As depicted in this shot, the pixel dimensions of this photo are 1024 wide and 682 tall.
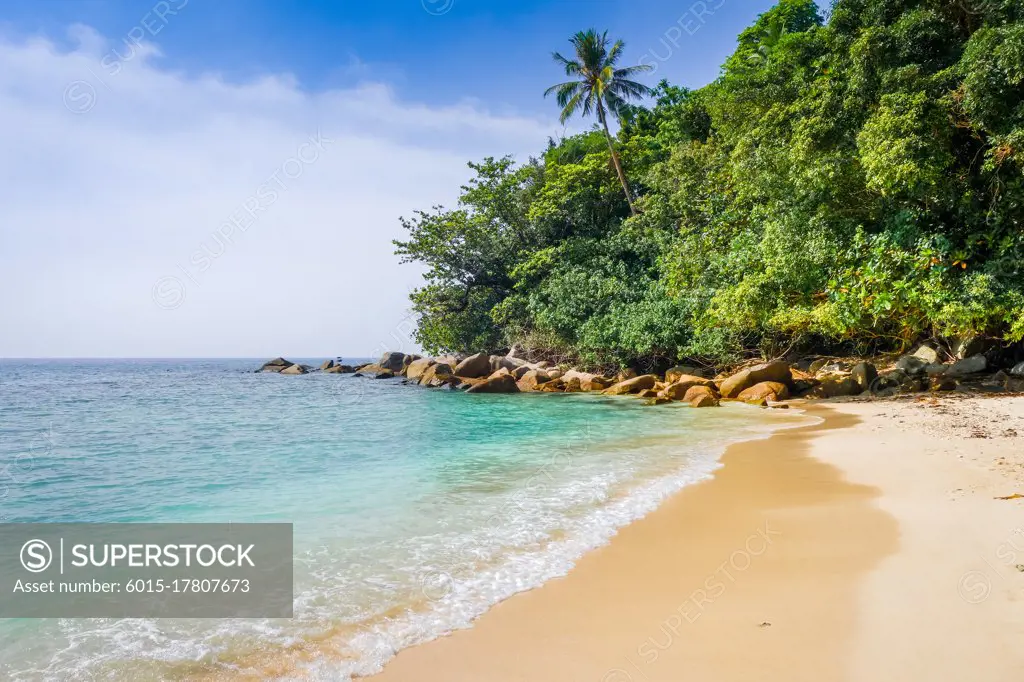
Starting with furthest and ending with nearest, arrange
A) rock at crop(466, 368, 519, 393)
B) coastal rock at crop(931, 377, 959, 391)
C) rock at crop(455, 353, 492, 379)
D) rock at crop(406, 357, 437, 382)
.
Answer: rock at crop(406, 357, 437, 382) < rock at crop(455, 353, 492, 379) < rock at crop(466, 368, 519, 393) < coastal rock at crop(931, 377, 959, 391)

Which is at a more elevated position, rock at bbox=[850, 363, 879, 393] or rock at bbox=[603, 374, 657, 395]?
rock at bbox=[850, 363, 879, 393]

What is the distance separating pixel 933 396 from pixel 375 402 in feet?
58.7

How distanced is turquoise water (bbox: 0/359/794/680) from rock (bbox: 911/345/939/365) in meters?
6.52

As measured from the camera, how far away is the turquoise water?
3.54 metres

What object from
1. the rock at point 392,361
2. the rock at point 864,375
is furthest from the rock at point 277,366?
the rock at point 864,375

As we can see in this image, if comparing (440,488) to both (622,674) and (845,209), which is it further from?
(845,209)

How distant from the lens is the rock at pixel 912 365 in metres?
15.8

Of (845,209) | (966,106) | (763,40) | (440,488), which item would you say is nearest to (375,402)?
(440,488)

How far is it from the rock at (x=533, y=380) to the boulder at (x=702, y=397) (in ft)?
27.2

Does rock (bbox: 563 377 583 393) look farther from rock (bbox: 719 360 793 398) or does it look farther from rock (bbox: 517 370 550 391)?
rock (bbox: 719 360 793 398)

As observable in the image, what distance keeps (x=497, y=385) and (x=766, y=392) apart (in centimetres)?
1168

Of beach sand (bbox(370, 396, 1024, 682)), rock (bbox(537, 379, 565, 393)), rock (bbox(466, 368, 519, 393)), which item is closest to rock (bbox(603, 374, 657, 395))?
rock (bbox(537, 379, 565, 393))

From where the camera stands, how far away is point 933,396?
44.7ft

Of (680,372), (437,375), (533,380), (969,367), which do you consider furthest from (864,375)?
(437,375)
